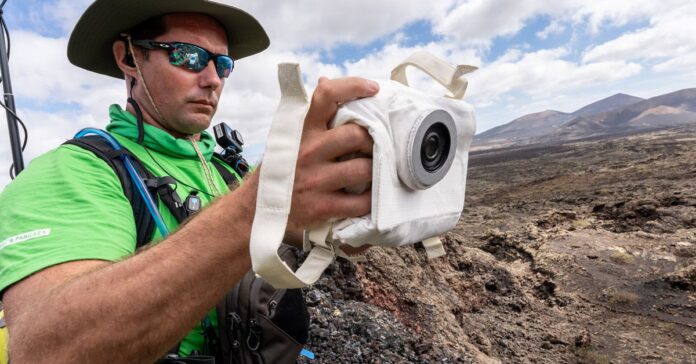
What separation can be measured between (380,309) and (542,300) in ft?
16.5

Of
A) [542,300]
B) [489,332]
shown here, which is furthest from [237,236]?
[542,300]

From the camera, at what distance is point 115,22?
198cm

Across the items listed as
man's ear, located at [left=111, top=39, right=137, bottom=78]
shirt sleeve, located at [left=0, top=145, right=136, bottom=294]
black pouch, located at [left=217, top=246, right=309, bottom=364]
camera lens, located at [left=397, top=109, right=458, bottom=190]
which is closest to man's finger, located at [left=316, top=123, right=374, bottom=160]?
camera lens, located at [left=397, top=109, right=458, bottom=190]

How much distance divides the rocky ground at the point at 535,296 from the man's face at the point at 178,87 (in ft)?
7.70

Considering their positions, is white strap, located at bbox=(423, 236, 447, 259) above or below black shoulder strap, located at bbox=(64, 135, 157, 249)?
below

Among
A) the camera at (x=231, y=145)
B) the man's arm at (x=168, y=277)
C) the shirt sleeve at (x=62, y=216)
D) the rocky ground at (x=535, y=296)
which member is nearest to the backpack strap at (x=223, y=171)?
the camera at (x=231, y=145)

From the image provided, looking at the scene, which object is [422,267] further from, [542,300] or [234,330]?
[234,330]

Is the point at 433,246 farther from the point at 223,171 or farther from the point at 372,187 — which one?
the point at 223,171

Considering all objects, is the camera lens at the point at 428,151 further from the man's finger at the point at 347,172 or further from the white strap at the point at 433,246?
the white strap at the point at 433,246

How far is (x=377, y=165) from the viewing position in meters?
1.00

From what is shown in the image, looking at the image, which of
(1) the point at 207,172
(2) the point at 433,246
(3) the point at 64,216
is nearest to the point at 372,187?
(2) the point at 433,246

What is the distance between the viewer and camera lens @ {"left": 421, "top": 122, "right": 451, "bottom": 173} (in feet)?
3.69

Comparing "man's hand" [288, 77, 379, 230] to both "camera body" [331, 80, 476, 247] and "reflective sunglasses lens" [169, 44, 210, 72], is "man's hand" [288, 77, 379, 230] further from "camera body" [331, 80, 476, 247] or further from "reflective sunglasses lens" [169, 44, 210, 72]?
"reflective sunglasses lens" [169, 44, 210, 72]

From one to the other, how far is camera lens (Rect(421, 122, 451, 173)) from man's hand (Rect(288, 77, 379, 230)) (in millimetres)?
180
